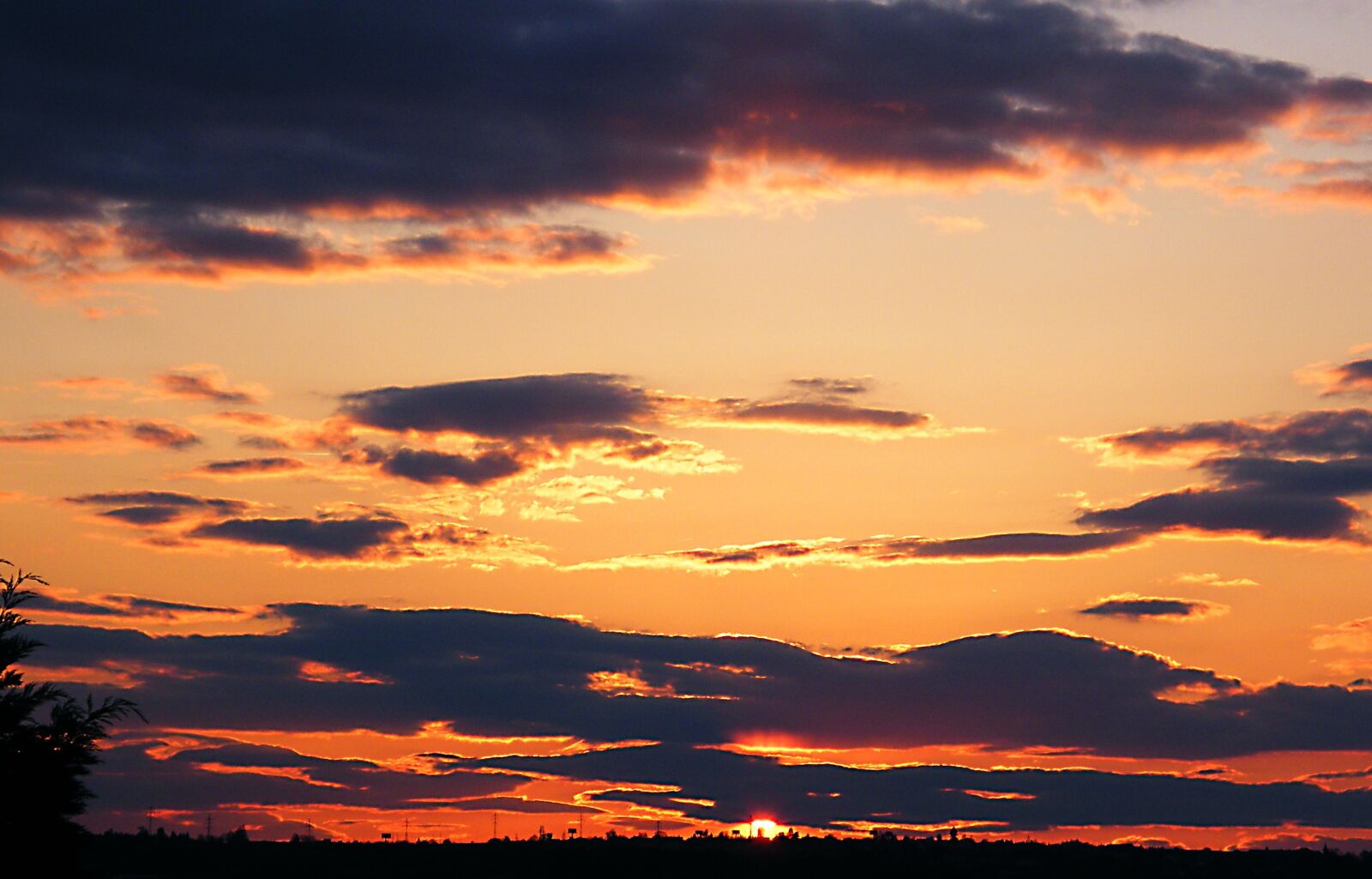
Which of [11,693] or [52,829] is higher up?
[11,693]

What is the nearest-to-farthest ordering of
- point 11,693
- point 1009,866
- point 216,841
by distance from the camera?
point 11,693, point 1009,866, point 216,841

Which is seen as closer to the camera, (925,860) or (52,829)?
(52,829)

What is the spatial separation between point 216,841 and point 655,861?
45.3m

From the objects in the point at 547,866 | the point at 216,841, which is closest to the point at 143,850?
the point at 216,841

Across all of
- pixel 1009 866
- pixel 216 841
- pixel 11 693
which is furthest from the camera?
pixel 216 841

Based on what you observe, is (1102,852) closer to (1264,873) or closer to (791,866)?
(1264,873)

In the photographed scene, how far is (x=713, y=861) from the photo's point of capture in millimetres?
178250

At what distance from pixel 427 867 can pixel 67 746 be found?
105915mm

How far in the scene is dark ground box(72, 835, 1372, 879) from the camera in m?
175

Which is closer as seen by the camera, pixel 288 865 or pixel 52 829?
pixel 52 829

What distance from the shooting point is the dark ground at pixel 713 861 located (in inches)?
6885

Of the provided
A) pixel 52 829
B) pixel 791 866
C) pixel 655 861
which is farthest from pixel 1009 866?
pixel 52 829

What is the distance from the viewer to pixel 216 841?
18562 centimetres

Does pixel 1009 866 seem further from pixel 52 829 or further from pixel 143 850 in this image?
pixel 52 829
